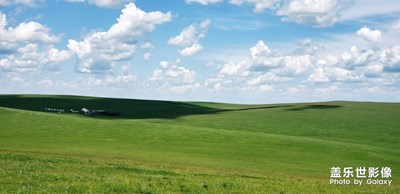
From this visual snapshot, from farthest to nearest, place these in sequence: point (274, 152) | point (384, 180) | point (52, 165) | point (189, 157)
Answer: point (274, 152) → point (189, 157) → point (384, 180) → point (52, 165)

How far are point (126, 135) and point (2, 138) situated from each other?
631 inches

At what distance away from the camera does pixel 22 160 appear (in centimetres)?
3078

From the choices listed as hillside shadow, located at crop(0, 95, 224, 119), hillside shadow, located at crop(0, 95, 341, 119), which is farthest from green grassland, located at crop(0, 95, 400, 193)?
hillside shadow, located at crop(0, 95, 224, 119)

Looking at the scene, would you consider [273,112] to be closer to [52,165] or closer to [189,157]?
[189,157]

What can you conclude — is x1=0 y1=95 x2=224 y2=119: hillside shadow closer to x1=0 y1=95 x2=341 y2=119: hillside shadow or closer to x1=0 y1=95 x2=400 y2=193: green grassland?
x1=0 y1=95 x2=341 y2=119: hillside shadow

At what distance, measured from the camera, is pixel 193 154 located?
4797 centimetres

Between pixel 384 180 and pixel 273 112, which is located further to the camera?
pixel 273 112

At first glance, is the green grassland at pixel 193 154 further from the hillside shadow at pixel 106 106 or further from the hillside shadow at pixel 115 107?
the hillside shadow at pixel 106 106

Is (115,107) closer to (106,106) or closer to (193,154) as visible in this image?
(106,106)

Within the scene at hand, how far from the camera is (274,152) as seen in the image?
174 feet

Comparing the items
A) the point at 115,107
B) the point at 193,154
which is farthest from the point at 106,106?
the point at 193,154

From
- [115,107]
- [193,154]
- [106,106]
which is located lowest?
[193,154]

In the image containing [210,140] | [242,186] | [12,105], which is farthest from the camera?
[12,105]

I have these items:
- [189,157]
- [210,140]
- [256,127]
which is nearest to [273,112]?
[256,127]
